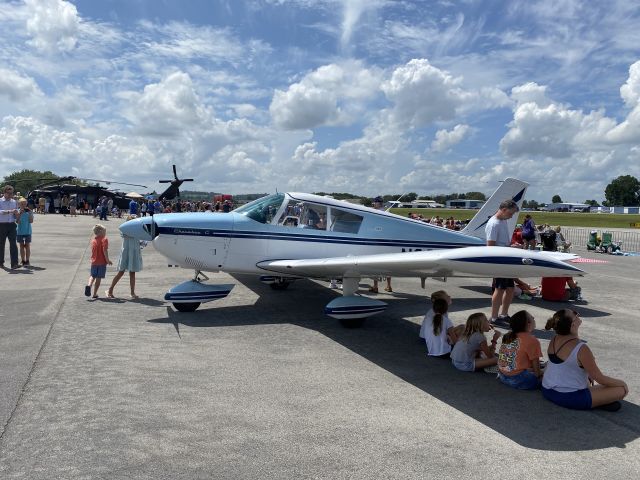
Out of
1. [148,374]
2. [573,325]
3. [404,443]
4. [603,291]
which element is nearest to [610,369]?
[573,325]

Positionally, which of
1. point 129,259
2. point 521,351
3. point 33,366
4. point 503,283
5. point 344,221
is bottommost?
point 33,366

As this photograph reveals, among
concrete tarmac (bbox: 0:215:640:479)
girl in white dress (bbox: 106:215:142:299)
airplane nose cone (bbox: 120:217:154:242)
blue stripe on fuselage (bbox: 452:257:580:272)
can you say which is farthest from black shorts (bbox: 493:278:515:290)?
girl in white dress (bbox: 106:215:142:299)

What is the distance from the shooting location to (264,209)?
852 cm

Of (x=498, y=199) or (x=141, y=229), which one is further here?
(x=498, y=199)

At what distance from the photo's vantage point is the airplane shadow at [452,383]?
393cm

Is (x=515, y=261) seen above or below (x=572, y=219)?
below

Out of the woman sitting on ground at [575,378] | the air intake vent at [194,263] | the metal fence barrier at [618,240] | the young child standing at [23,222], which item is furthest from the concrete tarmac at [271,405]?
the metal fence barrier at [618,240]

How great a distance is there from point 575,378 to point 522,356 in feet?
1.98

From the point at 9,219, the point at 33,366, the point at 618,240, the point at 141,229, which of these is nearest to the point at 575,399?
the point at 33,366

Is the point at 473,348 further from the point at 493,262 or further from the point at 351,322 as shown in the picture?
the point at 351,322

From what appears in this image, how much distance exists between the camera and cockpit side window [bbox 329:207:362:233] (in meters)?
8.64

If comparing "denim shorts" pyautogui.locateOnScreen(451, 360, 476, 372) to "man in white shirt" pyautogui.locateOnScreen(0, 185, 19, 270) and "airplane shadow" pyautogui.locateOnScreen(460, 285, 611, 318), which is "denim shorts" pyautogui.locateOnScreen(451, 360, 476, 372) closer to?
"airplane shadow" pyautogui.locateOnScreen(460, 285, 611, 318)

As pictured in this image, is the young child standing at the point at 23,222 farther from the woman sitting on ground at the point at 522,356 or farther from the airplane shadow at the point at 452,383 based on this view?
the woman sitting on ground at the point at 522,356

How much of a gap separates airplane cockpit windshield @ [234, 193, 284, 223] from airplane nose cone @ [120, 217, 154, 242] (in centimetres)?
156
